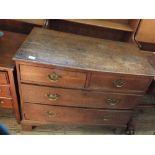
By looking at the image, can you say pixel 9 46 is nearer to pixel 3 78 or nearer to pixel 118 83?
pixel 3 78

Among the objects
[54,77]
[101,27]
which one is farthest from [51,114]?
[101,27]

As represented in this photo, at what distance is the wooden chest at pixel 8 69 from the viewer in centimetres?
113

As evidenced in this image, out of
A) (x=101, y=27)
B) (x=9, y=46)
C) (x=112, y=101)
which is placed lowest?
(x=112, y=101)

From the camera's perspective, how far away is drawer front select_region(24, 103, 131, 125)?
1.29 metres

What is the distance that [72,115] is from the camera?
Result: 134cm

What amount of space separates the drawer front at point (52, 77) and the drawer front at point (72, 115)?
241 mm

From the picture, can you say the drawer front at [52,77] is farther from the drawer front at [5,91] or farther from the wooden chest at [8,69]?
the drawer front at [5,91]

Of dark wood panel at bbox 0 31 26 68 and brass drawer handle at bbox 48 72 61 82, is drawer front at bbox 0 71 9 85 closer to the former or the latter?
dark wood panel at bbox 0 31 26 68

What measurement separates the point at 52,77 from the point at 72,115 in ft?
1.33

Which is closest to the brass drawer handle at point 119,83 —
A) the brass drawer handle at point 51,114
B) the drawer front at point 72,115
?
the drawer front at point 72,115

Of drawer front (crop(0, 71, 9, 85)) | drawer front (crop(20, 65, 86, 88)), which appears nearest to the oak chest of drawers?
drawer front (crop(20, 65, 86, 88))

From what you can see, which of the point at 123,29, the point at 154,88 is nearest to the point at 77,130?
the point at 154,88
